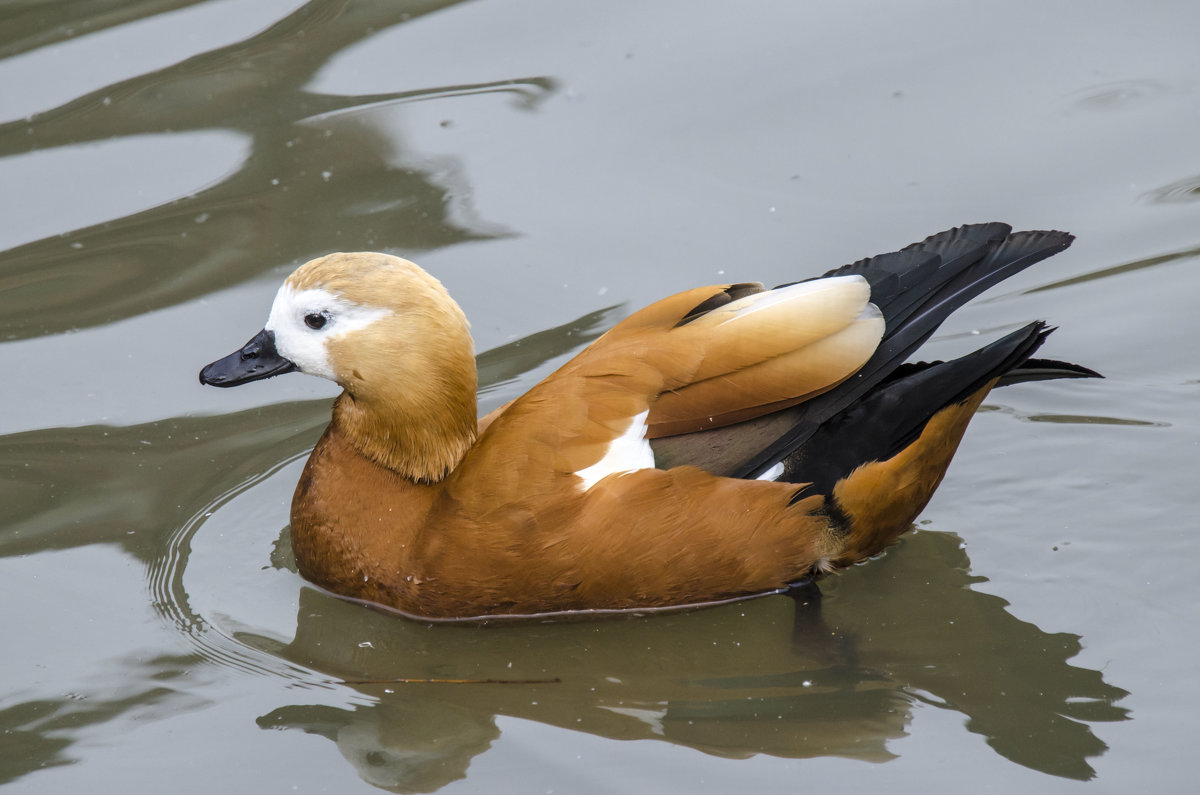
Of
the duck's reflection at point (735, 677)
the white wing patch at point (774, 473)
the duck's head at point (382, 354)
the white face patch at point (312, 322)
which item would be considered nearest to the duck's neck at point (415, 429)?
the duck's head at point (382, 354)

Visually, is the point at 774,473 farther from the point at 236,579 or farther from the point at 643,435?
the point at 236,579

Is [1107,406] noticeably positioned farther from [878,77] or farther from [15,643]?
[15,643]

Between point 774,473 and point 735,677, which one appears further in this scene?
point 774,473

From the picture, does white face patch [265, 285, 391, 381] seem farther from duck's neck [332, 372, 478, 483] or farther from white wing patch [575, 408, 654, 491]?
white wing patch [575, 408, 654, 491]

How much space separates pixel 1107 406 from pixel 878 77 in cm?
255

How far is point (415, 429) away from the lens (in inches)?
178

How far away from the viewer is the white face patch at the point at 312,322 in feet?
14.4

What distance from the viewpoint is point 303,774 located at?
3.87 metres

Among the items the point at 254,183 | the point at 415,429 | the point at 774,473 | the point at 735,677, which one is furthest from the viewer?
the point at 254,183

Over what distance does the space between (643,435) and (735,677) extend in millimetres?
758

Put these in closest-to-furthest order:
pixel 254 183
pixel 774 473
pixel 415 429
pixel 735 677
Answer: pixel 735 677 → pixel 774 473 → pixel 415 429 → pixel 254 183

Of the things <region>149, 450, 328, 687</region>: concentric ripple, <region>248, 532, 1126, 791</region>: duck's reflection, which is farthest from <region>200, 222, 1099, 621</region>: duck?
<region>149, 450, 328, 687</region>: concentric ripple

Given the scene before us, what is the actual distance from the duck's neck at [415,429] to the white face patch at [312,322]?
182 millimetres

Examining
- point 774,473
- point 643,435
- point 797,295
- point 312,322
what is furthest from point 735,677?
→ point 312,322
